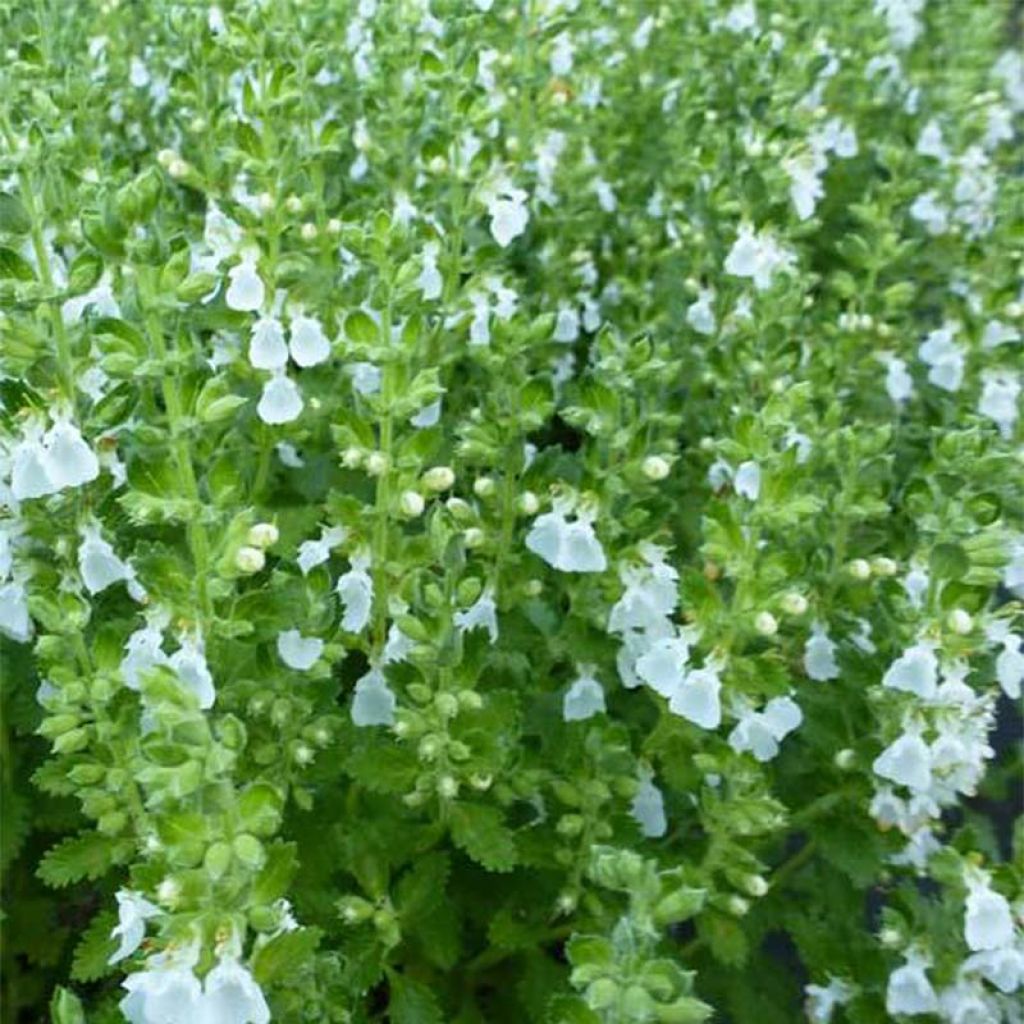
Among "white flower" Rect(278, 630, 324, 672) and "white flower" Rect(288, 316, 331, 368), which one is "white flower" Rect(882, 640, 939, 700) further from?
"white flower" Rect(288, 316, 331, 368)

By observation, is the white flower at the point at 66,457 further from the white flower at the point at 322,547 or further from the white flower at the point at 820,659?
the white flower at the point at 820,659

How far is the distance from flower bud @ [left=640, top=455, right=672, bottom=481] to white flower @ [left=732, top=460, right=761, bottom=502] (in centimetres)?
13

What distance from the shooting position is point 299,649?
200 centimetres

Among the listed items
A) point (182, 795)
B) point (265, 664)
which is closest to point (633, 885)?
point (182, 795)

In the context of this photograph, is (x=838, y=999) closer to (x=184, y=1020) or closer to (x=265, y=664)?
(x=265, y=664)

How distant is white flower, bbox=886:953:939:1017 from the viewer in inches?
87.0

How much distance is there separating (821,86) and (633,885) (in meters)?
3.04

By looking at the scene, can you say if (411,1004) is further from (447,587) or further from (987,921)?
(987,921)

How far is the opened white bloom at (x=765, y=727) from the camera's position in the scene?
2195 mm

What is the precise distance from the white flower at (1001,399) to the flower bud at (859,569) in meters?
0.54

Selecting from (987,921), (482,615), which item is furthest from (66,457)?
(987,921)

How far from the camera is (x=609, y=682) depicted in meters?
2.61

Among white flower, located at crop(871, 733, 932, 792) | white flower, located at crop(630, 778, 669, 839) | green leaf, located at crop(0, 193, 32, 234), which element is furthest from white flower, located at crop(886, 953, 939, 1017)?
green leaf, located at crop(0, 193, 32, 234)

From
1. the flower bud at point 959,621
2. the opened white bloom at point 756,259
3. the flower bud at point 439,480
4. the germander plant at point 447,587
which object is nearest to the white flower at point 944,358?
the germander plant at point 447,587
